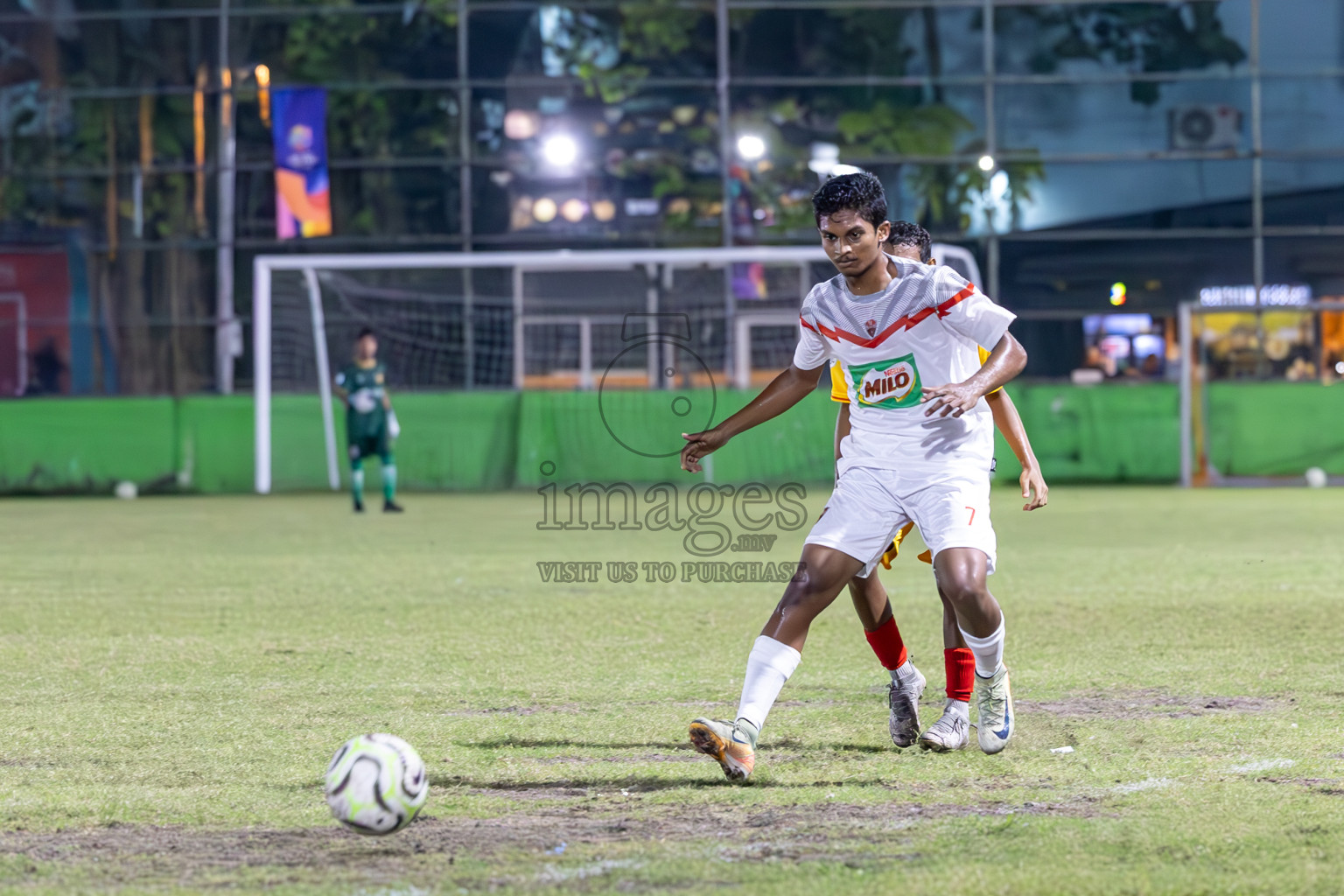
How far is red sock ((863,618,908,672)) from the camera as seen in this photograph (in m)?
5.57

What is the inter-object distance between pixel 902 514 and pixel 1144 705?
5.37ft

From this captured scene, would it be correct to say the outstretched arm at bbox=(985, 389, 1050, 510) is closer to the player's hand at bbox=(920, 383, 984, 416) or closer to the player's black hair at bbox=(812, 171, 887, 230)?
the player's hand at bbox=(920, 383, 984, 416)

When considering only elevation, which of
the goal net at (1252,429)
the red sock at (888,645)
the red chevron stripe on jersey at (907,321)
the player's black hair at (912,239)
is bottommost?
the red sock at (888,645)

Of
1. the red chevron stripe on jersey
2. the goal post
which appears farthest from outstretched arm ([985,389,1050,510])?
the goal post

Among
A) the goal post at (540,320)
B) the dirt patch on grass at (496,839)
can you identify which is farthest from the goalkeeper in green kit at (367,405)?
the dirt patch on grass at (496,839)

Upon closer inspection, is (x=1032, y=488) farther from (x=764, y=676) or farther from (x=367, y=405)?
(x=367, y=405)

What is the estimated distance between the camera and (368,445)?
17.2 m

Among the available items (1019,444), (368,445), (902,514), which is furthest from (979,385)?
(368,445)

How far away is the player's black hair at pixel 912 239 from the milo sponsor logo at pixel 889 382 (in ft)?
2.85

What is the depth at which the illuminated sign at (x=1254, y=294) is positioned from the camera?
25.2 meters

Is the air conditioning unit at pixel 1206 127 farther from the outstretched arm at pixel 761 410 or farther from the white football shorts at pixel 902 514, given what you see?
the white football shorts at pixel 902 514

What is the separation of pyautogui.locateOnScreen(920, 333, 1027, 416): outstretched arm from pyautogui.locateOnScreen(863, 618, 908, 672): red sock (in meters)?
0.97

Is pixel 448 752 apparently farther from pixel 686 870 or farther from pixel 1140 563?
pixel 1140 563

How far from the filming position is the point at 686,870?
3764 mm
